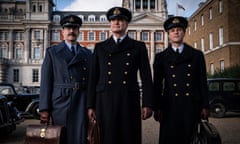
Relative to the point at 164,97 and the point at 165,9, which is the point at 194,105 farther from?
the point at 165,9

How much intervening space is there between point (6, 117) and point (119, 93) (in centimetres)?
614

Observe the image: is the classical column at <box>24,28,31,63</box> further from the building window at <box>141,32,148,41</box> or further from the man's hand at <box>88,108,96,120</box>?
the man's hand at <box>88,108,96,120</box>

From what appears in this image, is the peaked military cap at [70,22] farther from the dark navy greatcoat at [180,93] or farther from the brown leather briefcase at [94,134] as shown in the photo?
the brown leather briefcase at [94,134]

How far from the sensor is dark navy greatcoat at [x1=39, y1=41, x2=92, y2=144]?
411 centimetres

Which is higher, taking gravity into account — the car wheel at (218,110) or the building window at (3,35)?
the building window at (3,35)

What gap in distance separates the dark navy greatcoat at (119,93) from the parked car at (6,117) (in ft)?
18.4

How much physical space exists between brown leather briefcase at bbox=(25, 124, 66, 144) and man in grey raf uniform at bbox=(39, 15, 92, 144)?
21 cm

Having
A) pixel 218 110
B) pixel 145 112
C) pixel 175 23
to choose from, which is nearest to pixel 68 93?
pixel 145 112

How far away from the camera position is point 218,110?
14.5 m

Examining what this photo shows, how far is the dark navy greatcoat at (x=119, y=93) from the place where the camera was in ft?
12.3

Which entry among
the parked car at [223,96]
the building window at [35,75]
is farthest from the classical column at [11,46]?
the parked car at [223,96]

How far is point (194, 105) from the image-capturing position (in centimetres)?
420

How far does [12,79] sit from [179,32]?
194 feet

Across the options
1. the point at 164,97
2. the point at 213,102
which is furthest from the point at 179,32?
the point at 213,102
